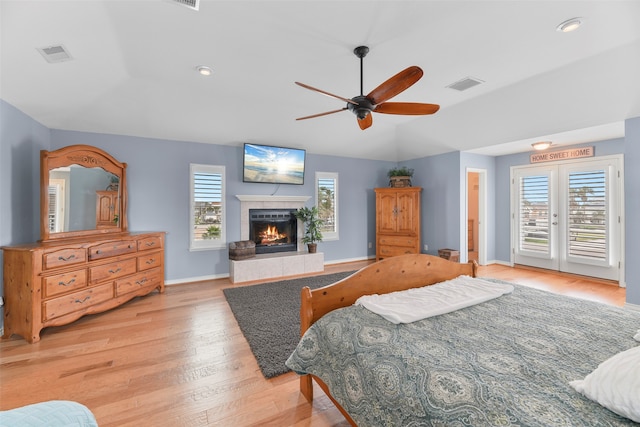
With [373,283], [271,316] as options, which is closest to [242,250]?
[271,316]

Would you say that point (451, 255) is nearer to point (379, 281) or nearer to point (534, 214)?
point (534, 214)

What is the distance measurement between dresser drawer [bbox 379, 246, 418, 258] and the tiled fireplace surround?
163 centimetres

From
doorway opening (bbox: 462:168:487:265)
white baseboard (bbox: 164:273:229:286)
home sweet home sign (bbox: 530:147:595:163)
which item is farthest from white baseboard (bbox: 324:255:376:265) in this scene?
home sweet home sign (bbox: 530:147:595:163)

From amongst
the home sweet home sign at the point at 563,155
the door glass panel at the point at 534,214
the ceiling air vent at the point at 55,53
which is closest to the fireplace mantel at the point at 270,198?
the ceiling air vent at the point at 55,53

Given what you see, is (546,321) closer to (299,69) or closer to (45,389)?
(299,69)

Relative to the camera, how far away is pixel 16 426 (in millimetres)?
861

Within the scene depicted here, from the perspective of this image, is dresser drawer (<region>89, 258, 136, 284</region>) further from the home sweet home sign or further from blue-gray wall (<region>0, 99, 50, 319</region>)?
the home sweet home sign

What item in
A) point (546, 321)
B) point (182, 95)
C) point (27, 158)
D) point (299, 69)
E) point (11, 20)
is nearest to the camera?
point (546, 321)

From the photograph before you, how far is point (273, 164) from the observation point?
5.36 metres

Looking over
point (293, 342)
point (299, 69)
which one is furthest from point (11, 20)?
point (293, 342)

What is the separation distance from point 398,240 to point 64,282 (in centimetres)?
553

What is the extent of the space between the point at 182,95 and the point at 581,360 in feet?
15.2

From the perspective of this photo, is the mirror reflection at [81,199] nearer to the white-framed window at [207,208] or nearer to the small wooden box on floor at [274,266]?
the white-framed window at [207,208]

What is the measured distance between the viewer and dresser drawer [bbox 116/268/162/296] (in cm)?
357
